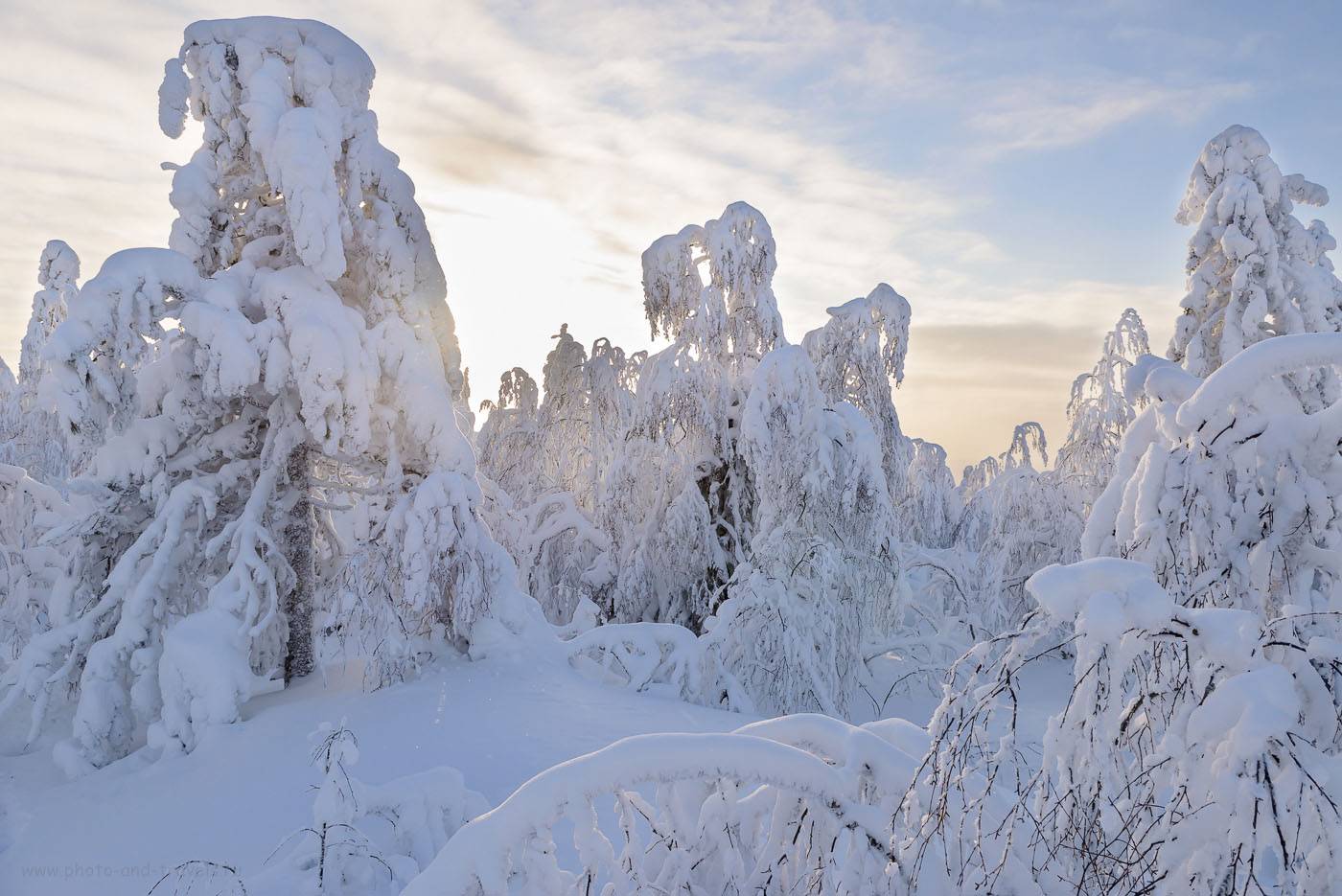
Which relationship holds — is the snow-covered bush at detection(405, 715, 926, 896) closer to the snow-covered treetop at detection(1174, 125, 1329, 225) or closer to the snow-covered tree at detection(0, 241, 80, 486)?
the snow-covered treetop at detection(1174, 125, 1329, 225)

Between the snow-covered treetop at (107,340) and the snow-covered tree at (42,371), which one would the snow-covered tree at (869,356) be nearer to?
the snow-covered treetop at (107,340)

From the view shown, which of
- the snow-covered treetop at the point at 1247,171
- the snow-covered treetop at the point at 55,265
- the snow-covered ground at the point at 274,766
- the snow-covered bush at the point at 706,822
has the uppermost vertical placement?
the snow-covered treetop at the point at 55,265

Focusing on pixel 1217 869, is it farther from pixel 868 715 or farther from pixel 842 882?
pixel 868 715

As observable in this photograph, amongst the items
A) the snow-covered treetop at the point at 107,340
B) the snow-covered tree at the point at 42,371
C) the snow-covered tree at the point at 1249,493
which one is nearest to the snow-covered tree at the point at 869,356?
the snow-covered treetop at the point at 107,340

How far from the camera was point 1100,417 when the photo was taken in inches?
767

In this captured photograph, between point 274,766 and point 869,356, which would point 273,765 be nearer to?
point 274,766

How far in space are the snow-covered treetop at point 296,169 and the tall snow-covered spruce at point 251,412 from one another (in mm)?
26

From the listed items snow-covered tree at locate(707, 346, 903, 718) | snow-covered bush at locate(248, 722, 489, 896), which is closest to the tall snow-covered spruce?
snow-covered tree at locate(707, 346, 903, 718)

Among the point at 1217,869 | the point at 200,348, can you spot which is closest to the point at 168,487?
the point at 200,348

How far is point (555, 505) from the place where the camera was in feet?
55.5

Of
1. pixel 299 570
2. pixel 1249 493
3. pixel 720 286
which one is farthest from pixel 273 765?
pixel 720 286

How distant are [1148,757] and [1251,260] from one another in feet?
50.3

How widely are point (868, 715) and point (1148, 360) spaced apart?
1137cm

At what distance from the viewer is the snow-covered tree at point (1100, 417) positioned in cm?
1875
